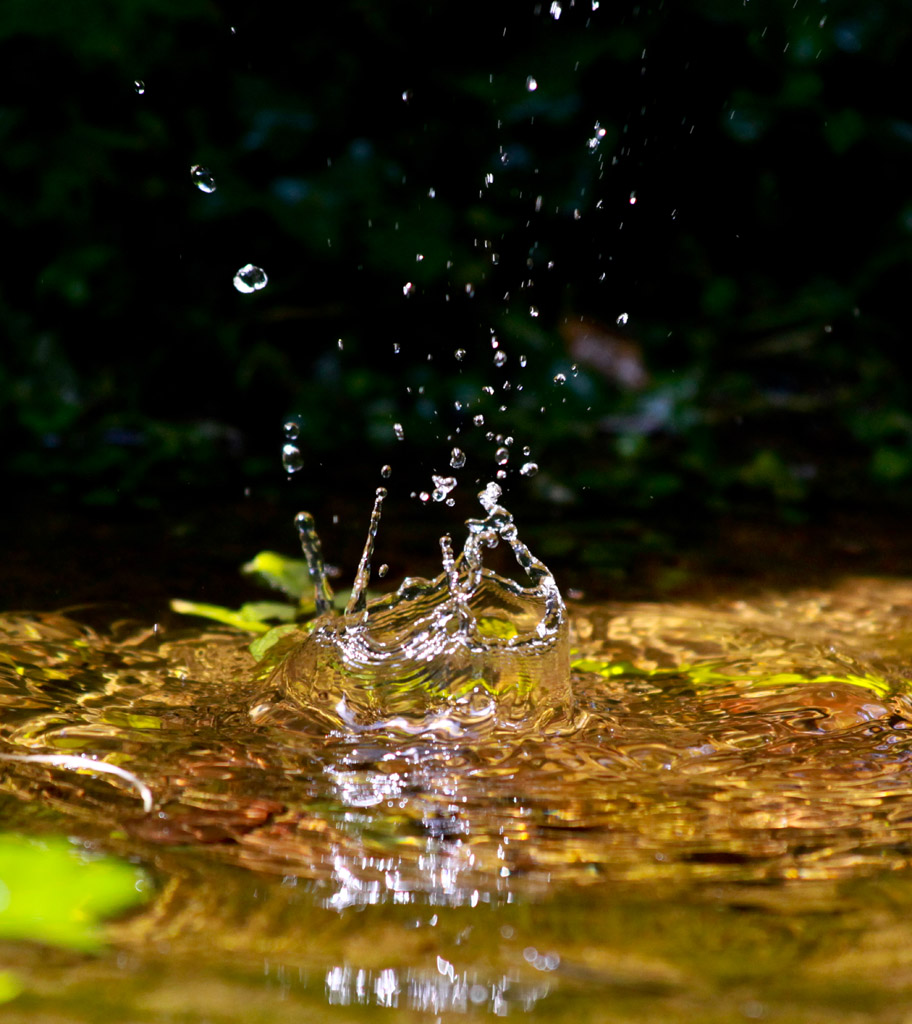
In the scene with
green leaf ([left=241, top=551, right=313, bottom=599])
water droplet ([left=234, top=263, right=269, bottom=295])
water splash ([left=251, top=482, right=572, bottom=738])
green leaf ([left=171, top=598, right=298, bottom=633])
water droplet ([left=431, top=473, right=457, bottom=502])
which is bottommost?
water splash ([left=251, top=482, right=572, bottom=738])

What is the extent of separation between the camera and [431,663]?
1.55 metres

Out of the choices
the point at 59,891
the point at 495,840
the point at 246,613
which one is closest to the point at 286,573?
the point at 246,613

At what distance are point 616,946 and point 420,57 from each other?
3.77 meters

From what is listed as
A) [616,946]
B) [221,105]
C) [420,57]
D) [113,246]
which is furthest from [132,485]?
[616,946]

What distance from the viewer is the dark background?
3.81m

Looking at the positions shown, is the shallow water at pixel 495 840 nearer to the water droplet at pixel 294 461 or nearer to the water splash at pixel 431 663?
the water splash at pixel 431 663

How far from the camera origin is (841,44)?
425 centimetres

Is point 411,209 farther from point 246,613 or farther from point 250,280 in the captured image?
point 246,613

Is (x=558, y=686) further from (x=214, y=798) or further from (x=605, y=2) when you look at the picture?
(x=605, y=2)

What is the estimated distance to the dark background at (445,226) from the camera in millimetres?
3811

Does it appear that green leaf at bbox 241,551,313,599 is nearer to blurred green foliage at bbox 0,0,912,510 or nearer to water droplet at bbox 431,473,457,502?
water droplet at bbox 431,473,457,502

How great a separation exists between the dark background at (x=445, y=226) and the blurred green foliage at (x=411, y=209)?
0.01m

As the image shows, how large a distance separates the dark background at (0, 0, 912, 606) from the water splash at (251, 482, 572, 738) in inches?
62.8

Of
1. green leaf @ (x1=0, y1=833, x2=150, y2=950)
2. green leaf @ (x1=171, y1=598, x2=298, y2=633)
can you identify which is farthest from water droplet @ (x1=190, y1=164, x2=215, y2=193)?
green leaf @ (x1=0, y1=833, x2=150, y2=950)
